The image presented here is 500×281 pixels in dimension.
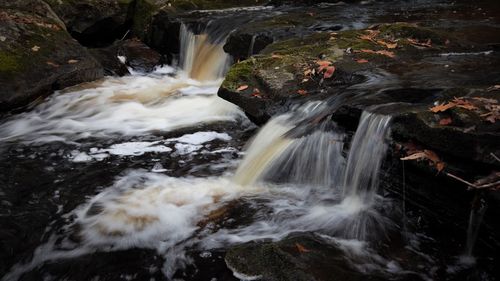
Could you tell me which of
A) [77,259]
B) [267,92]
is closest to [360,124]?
[267,92]

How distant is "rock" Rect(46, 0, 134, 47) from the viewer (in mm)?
12469

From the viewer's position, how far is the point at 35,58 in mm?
9148

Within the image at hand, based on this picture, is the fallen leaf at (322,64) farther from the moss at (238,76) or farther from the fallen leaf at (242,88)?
the fallen leaf at (242,88)

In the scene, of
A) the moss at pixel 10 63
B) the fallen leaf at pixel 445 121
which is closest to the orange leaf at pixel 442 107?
the fallen leaf at pixel 445 121

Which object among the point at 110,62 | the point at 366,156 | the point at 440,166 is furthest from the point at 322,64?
the point at 110,62

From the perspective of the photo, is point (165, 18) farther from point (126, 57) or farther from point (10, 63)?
Answer: point (10, 63)

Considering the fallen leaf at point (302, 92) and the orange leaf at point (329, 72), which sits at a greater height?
the orange leaf at point (329, 72)

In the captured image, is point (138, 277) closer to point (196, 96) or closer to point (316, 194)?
point (316, 194)

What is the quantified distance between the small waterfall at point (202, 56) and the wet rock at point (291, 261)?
7375 millimetres

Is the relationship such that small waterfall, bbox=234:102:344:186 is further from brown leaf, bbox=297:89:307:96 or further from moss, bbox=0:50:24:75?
moss, bbox=0:50:24:75

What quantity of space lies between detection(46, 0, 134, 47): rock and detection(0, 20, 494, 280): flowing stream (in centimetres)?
482

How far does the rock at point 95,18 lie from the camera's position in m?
12.5

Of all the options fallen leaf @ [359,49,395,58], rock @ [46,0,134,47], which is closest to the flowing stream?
fallen leaf @ [359,49,395,58]

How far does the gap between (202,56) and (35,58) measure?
4205 millimetres
